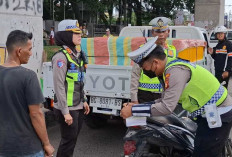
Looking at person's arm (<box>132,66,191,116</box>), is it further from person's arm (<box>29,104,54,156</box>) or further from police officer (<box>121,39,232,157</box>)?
person's arm (<box>29,104,54,156</box>)

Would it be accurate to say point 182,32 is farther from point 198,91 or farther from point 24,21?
point 198,91

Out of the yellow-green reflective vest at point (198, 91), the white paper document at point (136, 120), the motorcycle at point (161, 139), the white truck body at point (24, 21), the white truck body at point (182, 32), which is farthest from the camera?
the white truck body at point (182, 32)

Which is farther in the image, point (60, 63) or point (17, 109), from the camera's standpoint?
point (60, 63)

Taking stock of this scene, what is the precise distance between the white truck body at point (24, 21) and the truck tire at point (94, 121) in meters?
1.14

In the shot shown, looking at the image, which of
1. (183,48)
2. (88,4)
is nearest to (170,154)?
(183,48)

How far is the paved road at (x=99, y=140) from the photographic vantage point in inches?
206

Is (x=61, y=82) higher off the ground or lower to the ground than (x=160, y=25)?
lower

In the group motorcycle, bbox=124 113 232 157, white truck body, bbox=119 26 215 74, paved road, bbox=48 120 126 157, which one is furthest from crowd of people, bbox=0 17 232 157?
white truck body, bbox=119 26 215 74

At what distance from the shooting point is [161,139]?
10.8 ft

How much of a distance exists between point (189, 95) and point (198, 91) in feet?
0.26

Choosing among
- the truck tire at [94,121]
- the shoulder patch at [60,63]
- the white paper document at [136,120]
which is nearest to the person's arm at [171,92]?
the white paper document at [136,120]

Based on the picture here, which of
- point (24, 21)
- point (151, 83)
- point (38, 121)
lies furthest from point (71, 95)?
point (24, 21)

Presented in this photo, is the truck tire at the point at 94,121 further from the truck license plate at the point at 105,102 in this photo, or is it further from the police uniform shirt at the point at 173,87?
the police uniform shirt at the point at 173,87

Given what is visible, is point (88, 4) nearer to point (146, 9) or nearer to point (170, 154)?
point (146, 9)
